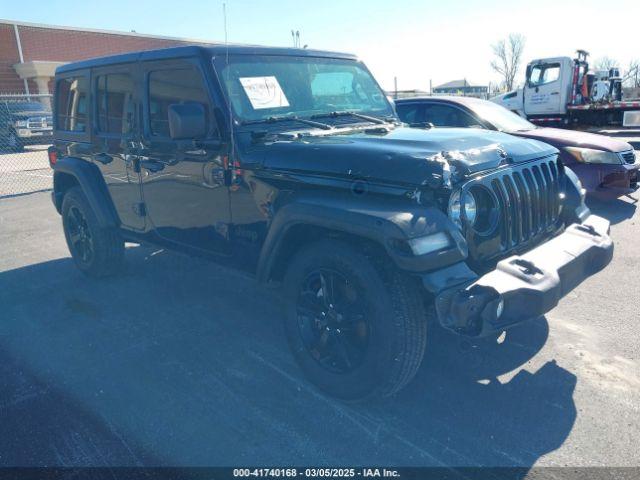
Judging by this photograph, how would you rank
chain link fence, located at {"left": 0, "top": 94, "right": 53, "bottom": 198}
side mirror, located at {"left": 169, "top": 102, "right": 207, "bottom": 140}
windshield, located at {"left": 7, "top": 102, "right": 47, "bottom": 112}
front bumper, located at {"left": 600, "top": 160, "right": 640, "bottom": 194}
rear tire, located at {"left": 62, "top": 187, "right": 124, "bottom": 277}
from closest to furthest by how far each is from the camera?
1. side mirror, located at {"left": 169, "top": 102, "right": 207, "bottom": 140}
2. rear tire, located at {"left": 62, "top": 187, "right": 124, "bottom": 277}
3. front bumper, located at {"left": 600, "top": 160, "right": 640, "bottom": 194}
4. chain link fence, located at {"left": 0, "top": 94, "right": 53, "bottom": 198}
5. windshield, located at {"left": 7, "top": 102, "right": 47, "bottom": 112}

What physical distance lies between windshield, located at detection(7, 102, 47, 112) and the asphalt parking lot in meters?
17.3

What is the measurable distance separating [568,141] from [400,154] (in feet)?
17.1

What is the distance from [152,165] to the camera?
4.05m

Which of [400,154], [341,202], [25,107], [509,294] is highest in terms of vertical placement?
[25,107]

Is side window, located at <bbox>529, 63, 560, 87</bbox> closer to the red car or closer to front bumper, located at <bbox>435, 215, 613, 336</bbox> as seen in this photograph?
the red car

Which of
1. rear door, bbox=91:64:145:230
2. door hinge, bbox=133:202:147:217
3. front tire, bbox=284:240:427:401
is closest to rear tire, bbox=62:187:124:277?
rear door, bbox=91:64:145:230

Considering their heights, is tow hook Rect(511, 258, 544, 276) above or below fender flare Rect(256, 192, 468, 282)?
below

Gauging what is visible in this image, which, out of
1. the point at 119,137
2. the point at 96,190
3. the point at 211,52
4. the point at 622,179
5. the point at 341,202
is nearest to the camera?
the point at 341,202

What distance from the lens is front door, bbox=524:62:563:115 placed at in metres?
15.7

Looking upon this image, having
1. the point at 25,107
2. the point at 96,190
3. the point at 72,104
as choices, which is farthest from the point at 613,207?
the point at 25,107

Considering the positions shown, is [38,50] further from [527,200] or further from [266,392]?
[527,200]

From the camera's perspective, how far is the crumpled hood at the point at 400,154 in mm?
2666

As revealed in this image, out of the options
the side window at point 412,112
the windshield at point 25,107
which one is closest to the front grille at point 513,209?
the side window at point 412,112

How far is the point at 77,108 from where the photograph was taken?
498 cm
